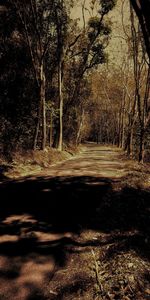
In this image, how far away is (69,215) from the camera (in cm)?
779

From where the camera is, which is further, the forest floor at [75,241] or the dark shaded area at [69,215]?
the dark shaded area at [69,215]

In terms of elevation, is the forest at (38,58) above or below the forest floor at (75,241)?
above

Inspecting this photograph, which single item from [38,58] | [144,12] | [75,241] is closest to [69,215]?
[75,241]

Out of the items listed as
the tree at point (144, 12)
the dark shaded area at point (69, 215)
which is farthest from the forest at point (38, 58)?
the tree at point (144, 12)

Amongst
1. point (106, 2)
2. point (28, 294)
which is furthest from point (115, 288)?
point (106, 2)

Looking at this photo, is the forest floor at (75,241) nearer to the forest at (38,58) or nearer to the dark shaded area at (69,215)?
the dark shaded area at (69,215)

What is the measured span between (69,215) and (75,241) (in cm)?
140

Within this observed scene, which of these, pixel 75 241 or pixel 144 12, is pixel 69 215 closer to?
pixel 75 241

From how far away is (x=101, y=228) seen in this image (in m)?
7.02

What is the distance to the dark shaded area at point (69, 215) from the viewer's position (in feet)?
19.7

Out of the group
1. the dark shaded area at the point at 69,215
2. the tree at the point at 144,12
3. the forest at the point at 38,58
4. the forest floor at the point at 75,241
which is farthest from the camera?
the forest at the point at 38,58

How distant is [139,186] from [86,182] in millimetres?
2070

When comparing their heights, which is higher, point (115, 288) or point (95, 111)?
point (95, 111)

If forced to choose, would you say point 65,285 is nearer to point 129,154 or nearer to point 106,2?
point 129,154
